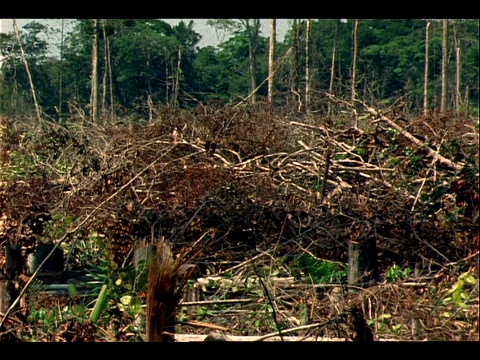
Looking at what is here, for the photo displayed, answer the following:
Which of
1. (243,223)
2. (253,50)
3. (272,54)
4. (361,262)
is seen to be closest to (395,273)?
(361,262)

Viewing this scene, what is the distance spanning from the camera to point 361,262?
6438 mm

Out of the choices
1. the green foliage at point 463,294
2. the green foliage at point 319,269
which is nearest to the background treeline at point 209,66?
the green foliage at point 319,269

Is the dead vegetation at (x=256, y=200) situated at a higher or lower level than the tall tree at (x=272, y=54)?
lower

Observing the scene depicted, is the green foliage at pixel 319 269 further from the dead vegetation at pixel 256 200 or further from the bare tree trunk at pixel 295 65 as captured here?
the bare tree trunk at pixel 295 65

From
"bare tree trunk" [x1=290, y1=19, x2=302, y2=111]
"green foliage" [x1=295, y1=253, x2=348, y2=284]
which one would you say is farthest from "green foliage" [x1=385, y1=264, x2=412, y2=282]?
"bare tree trunk" [x1=290, y1=19, x2=302, y2=111]

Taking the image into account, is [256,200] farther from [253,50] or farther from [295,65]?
[253,50]

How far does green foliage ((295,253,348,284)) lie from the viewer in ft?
22.9

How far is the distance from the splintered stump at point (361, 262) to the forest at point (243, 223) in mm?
15

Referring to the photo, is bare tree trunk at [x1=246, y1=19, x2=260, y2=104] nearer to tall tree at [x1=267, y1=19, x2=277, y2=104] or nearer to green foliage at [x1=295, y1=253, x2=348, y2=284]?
tall tree at [x1=267, y1=19, x2=277, y2=104]

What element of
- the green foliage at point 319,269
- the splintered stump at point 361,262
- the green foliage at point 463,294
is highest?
the green foliage at point 463,294

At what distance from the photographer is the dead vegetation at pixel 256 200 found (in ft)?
21.6

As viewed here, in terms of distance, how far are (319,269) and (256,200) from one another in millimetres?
1148

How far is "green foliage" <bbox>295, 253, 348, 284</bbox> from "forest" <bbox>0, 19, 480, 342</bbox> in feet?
0.07
